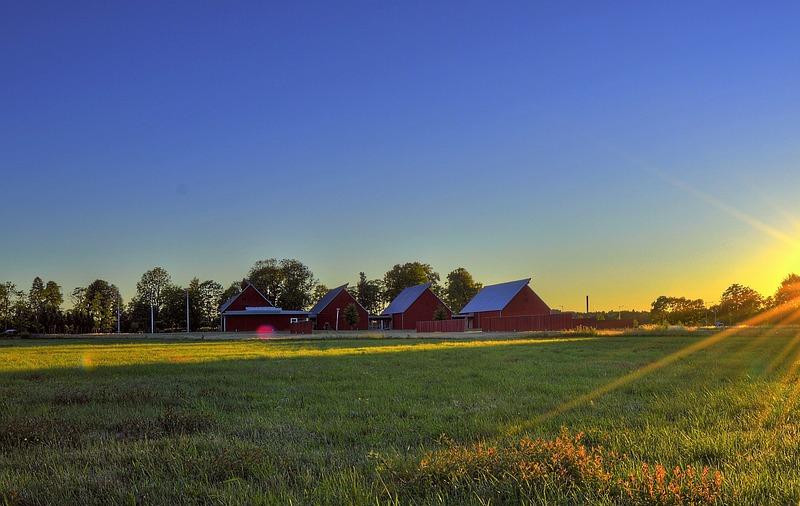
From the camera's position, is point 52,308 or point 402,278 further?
point 402,278

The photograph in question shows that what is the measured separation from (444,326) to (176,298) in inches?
2533

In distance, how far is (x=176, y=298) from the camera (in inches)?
4555

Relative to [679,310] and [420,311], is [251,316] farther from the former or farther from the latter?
[679,310]

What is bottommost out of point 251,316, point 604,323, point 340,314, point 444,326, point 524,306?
point 444,326

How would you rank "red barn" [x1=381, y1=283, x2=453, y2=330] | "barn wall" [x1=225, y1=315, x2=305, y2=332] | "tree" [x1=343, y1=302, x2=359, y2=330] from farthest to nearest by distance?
"red barn" [x1=381, y1=283, x2=453, y2=330] → "tree" [x1=343, y1=302, x2=359, y2=330] → "barn wall" [x1=225, y1=315, x2=305, y2=332]

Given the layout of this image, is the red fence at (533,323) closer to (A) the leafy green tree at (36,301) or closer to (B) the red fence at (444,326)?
(B) the red fence at (444,326)

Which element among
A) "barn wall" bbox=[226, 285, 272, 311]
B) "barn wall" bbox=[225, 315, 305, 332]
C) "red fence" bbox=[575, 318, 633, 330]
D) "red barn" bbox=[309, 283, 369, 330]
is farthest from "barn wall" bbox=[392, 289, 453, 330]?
"red fence" bbox=[575, 318, 633, 330]

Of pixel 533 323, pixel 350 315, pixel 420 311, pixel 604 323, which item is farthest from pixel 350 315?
pixel 604 323

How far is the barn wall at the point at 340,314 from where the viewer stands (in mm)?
94438

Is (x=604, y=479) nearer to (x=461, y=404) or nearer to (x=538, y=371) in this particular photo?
(x=461, y=404)

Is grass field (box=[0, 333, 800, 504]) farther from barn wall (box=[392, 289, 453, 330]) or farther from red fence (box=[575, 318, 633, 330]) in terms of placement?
barn wall (box=[392, 289, 453, 330])

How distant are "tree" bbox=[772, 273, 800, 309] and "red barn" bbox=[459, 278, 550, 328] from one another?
4814 centimetres

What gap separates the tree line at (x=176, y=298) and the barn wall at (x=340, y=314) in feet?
65.2

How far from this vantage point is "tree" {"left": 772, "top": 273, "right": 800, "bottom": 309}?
9868 cm
